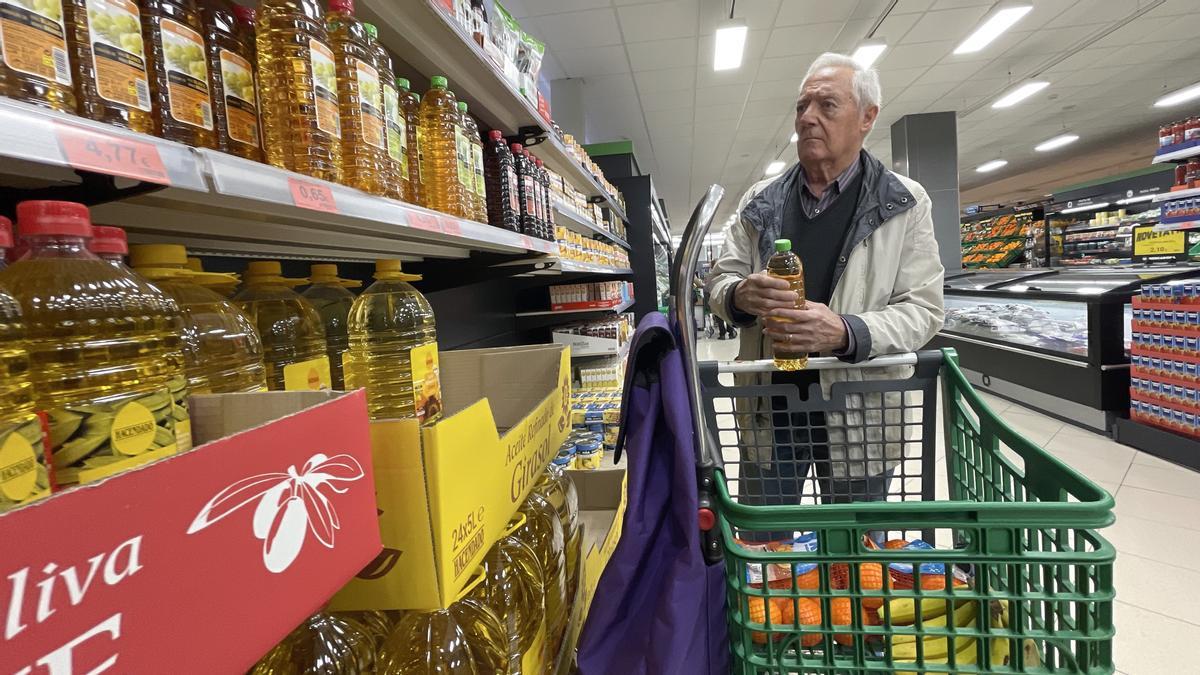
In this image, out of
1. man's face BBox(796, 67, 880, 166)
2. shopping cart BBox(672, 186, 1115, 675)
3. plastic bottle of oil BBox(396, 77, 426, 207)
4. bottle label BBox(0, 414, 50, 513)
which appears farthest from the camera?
man's face BBox(796, 67, 880, 166)

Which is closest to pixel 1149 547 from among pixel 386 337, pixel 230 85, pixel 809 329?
pixel 809 329

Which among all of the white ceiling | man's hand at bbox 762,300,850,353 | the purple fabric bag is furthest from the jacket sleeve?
the white ceiling

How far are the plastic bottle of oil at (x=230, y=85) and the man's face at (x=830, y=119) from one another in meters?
1.46

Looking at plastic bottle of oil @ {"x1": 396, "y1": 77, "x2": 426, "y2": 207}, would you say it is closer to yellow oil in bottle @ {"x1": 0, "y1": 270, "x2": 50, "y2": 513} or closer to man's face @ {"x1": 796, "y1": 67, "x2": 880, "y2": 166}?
yellow oil in bottle @ {"x1": 0, "y1": 270, "x2": 50, "y2": 513}

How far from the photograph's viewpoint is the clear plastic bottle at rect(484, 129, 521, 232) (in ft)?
5.99

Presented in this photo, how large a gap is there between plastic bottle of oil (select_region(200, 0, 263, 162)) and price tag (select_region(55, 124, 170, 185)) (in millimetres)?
255

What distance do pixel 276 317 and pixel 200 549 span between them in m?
0.79

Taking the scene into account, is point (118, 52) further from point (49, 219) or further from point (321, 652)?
point (321, 652)

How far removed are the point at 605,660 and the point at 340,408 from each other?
55 centimetres

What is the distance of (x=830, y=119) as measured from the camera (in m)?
1.80

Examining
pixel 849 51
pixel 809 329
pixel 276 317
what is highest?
pixel 849 51

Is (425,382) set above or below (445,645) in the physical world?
above

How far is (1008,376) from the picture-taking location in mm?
5082

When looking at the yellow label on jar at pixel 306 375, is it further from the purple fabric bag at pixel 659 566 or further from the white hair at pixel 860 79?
the white hair at pixel 860 79
